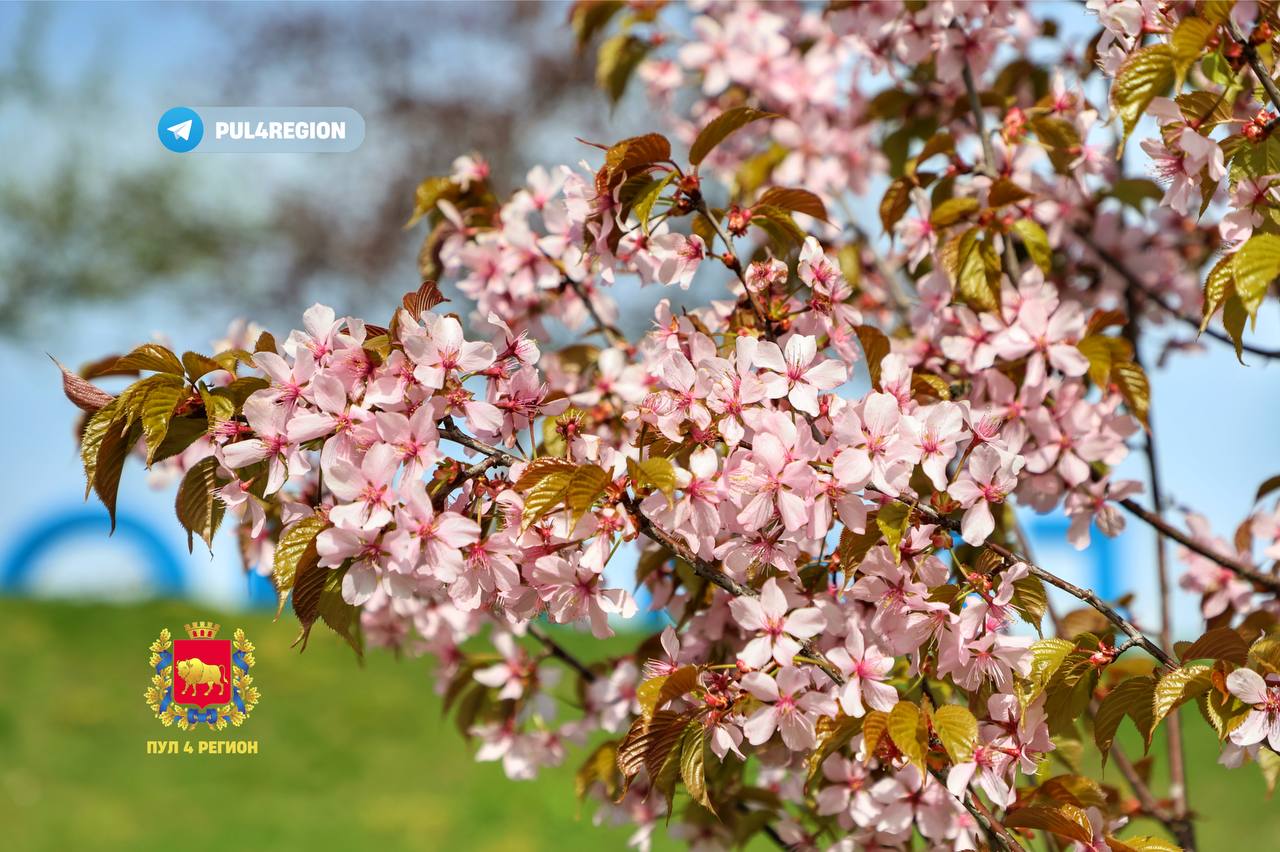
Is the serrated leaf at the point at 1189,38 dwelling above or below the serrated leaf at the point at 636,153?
below

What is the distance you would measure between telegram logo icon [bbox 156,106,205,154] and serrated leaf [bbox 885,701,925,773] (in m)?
1.85

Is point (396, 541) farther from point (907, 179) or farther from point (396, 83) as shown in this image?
point (396, 83)

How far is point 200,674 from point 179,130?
3.78ft

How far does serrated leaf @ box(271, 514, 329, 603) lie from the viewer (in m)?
1.25

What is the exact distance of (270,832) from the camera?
437 cm

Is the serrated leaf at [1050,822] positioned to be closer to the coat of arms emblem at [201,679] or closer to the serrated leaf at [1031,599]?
the serrated leaf at [1031,599]

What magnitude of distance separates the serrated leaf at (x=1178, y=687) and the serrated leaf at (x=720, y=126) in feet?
2.60

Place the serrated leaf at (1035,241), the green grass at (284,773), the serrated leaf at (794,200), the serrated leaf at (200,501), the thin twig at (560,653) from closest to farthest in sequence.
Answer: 1. the serrated leaf at (200,501)
2. the serrated leaf at (794,200)
3. the serrated leaf at (1035,241)
4. the thin twig at (560,653)
5. the green grass at (284,773)

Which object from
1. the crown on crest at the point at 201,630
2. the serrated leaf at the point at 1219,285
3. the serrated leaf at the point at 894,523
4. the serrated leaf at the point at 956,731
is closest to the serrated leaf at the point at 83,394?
the crown on crest at the point at 201,630

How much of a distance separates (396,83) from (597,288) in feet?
25.5

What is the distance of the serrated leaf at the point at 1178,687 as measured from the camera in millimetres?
1237

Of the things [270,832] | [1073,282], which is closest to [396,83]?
[270,832]

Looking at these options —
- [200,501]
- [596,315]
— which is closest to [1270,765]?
[596,315]

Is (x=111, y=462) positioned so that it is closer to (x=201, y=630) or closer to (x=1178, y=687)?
(x=201, y=630)
